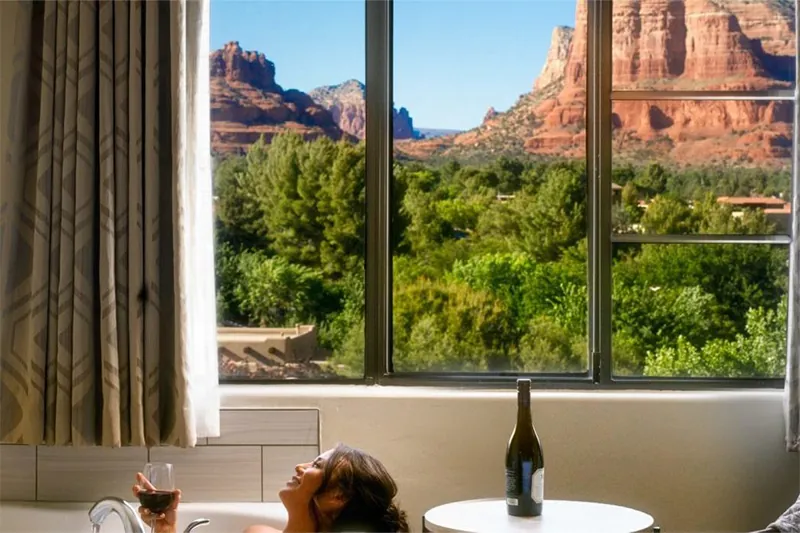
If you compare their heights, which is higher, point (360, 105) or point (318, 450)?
point (360, 105)

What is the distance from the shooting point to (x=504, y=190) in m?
3.26

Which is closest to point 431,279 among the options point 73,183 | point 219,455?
point 219,455

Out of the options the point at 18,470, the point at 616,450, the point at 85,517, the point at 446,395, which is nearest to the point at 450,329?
the point at 446,395

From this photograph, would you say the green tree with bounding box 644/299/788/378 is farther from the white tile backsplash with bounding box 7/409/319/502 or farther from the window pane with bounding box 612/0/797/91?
the white tile backsplash with bounding box 7/409/319/502

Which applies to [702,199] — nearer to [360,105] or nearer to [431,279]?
[431,279]

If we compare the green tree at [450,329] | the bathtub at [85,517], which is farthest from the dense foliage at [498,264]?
the bathtub at [85,517]

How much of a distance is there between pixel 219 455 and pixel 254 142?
900 millimetres

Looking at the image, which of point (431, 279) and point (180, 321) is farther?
point (431, 279)

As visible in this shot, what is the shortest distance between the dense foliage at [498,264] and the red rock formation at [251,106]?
0.05 m

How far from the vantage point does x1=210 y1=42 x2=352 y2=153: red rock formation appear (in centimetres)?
329

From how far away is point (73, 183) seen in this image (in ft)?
9.87

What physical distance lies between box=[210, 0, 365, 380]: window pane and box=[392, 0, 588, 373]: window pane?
0.14 m

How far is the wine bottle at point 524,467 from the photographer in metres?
2.59

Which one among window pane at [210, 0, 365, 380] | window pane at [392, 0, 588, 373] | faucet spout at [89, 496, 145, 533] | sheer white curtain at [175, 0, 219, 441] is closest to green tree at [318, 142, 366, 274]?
window pane at [210, 0, 365, 380]
